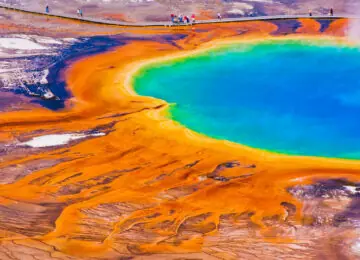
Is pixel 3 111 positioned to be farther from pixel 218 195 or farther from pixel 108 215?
pixel 218 195

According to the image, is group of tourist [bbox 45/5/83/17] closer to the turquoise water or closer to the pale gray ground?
the pale gray ground

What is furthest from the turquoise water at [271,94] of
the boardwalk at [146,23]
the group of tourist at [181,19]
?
the group of tourist at [181,19]

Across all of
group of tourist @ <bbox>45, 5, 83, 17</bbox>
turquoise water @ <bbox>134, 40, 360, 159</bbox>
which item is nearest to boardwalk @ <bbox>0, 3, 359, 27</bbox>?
group of tourist @ <bbox>45, 5, 83, 17</bbox>

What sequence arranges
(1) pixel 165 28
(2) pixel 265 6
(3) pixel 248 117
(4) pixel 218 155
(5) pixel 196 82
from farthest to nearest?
(2) pixel 265 6
(1) pixel 165 28
(5) pixel 196 82
(3) pixel 248 117
(4) pixel 218 155

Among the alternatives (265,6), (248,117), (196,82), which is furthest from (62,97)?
(265,6)

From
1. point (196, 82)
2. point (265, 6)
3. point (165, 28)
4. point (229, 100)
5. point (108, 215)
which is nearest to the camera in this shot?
point (108, 215)

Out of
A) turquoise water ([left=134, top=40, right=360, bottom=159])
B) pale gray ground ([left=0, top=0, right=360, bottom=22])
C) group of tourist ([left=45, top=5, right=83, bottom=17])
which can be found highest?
pale gray ground ([left=0, top=0, right=360, bottom=22])

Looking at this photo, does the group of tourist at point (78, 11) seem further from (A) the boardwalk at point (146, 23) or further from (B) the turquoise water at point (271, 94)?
(B) the turquoise water at point (271, 94)

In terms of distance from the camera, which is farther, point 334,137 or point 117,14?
point 117,14
